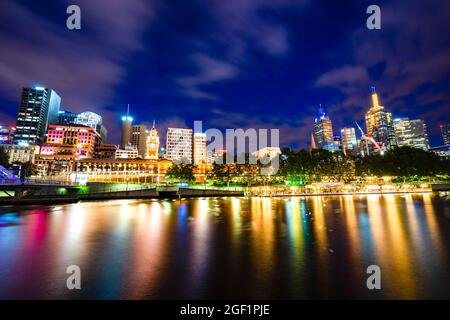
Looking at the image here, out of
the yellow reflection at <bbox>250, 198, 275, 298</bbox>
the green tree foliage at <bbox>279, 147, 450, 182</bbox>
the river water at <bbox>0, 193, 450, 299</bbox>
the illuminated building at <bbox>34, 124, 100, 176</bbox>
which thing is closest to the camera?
the river water at <bbox>0, 193, 450, 299</bbox>

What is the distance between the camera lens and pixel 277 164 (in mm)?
102625

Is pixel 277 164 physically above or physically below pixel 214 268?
above

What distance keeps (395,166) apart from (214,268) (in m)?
117

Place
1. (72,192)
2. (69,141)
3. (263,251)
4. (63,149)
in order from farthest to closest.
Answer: (69,141) < (63,149) < (72,192) < (263,251)

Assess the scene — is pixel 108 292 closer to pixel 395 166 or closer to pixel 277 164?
pixel 277 164

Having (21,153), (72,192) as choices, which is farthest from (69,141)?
(72,192)

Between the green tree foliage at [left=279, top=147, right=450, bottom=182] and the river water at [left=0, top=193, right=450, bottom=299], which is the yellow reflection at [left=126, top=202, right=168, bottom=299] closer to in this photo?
the river water at [left=0, top=193, right=450, bottom=299]

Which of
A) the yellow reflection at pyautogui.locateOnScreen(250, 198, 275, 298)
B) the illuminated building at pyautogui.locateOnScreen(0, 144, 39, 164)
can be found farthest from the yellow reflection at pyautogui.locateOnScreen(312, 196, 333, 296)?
the illuminated building at pyautogui.locateOnScreen(0, 144, 39, 164)

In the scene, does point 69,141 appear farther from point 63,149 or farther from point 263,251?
point 263,251

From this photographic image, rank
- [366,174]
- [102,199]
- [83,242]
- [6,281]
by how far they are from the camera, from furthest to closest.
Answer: [366,174], [102,199], [83,242], [6,281]

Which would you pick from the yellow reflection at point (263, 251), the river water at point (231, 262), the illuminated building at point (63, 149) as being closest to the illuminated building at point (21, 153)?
the illuminated building at point (63, 149)

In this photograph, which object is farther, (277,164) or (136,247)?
(277,164)
